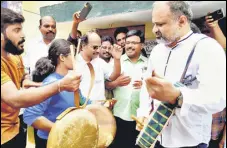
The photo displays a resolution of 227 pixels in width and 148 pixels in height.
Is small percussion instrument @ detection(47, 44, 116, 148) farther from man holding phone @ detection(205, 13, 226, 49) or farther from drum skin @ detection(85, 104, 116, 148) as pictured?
man holding phone @ detection(205, 13, 226, 49)

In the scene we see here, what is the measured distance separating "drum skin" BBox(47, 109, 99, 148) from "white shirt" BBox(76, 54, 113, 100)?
694 millimetres

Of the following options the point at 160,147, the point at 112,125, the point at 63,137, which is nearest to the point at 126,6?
the point at 112,125

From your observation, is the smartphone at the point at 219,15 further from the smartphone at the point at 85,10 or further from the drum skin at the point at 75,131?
the drum skin at the point at 75,131

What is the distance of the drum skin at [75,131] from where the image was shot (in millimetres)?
1297

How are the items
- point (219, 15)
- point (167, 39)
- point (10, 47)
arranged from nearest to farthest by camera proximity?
1. point (10, 47)
2. point (167, 39)
3. point (219, 15)

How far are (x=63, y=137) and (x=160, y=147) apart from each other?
0.60 metres

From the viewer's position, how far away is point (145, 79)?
1.21m

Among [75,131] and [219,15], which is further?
[219,15]

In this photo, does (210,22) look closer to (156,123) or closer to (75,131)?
(156,123)

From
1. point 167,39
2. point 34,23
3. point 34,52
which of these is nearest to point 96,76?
point 34,52

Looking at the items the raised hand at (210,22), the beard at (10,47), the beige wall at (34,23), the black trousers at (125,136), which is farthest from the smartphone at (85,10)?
the black trousers at (125,136)

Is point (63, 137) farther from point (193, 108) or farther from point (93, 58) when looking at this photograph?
point (93, 58)

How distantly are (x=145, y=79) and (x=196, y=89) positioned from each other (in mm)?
328

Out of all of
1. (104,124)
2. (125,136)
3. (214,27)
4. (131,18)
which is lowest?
(125,136)
